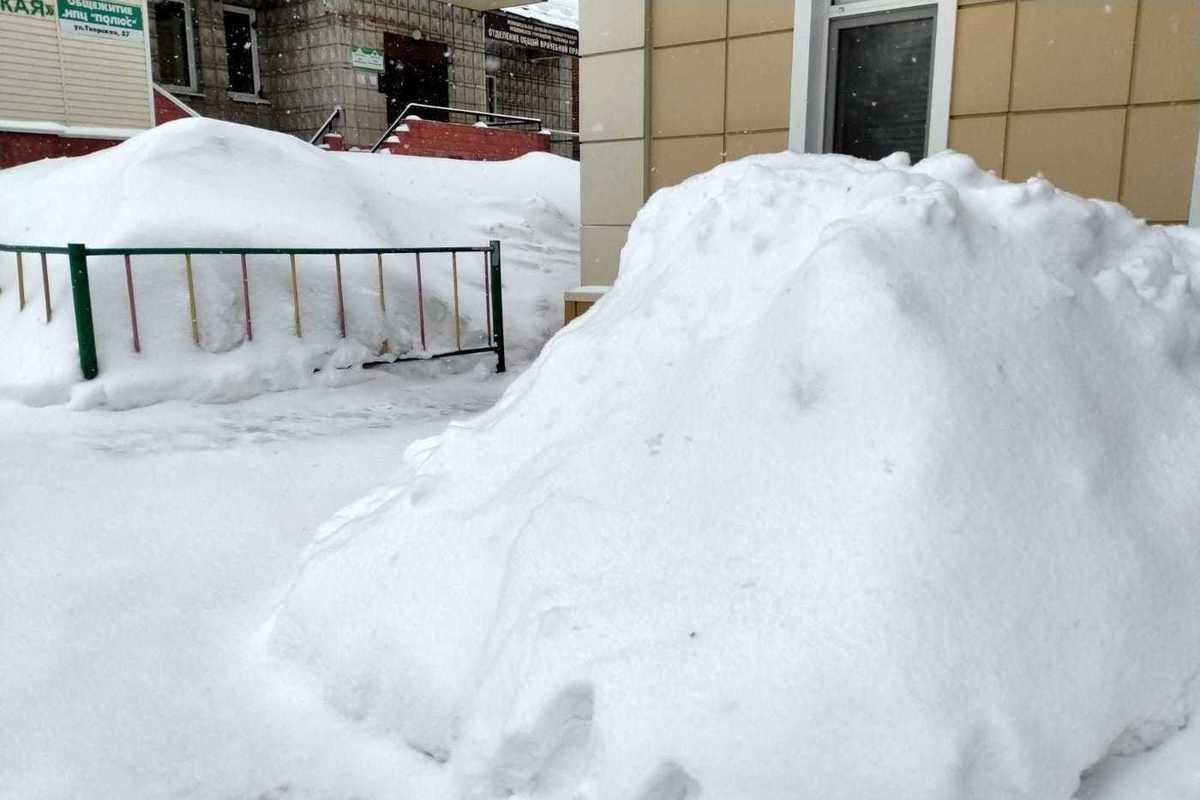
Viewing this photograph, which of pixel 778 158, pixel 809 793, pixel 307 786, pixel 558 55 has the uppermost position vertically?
pixel 558 55

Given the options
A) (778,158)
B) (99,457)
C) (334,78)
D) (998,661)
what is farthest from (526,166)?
(998,661)

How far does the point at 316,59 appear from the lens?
55.6 feet

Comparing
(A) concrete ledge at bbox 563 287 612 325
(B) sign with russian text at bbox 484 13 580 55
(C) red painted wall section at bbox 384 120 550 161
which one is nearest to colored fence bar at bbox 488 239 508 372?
(A) concrete ledge at bbox 563 287 612 325

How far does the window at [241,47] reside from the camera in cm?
1730

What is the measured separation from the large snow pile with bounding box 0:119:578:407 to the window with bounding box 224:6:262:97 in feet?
29.5

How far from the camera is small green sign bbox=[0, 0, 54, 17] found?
11.6 meters

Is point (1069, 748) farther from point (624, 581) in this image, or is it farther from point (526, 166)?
point (526, 166)

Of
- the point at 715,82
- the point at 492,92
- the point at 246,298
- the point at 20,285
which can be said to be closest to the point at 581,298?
the point at 715,82

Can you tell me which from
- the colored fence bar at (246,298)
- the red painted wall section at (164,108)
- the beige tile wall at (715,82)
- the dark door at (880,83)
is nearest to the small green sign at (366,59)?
the red painted wall section at (164,108)

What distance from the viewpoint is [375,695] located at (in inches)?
85.8

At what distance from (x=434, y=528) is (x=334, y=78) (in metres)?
16.9

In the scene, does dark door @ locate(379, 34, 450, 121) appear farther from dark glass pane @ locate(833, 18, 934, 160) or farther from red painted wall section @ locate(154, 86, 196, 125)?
dark glass pane @ locate(833, 18, 934, 160)

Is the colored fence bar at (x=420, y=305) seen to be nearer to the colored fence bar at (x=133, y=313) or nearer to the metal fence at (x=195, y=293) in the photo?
the metal fence at (x=195, y=293)

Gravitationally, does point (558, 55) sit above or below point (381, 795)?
above
